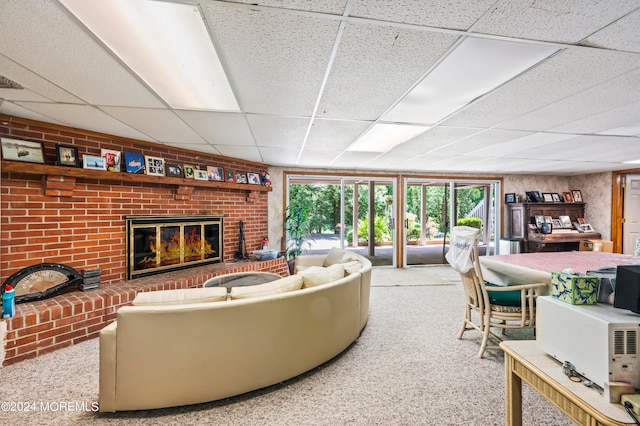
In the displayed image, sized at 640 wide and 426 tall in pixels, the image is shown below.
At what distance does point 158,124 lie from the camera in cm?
269

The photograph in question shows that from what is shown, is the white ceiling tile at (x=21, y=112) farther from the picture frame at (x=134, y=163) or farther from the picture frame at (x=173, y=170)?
the picture frame at (x=173, y=170)

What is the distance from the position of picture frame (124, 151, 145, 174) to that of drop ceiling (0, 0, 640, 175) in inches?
9.2

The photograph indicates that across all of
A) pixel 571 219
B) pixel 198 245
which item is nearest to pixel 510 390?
pixel 198 245

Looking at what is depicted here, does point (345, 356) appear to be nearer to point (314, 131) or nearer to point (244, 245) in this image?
point (314, 131)

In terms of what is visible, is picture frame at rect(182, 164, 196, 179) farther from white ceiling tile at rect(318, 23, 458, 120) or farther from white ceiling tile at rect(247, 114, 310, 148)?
white ceiling tile at rect(318, 23, 458, 120)

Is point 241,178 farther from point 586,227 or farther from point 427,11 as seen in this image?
point 586,227

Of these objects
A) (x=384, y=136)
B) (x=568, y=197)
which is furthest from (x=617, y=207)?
(x=384, y=136)

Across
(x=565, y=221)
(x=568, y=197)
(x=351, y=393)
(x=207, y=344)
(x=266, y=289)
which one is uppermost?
(x=568, y=197)

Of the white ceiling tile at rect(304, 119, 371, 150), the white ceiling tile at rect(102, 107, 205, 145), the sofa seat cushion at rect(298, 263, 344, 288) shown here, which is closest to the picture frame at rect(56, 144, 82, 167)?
the white ceiling tile at rect(102, 107, 205, 145)

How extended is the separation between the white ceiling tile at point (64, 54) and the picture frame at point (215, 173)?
6.61 feet

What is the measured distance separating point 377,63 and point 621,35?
1.18 metres

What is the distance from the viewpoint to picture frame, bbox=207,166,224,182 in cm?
411

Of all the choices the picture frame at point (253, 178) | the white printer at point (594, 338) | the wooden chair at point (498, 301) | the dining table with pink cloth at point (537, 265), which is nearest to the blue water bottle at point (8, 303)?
the picture frame at point (253, 178)

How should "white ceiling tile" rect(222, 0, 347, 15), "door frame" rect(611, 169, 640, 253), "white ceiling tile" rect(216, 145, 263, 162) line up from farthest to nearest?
"door frame" rect(611, 169, 640, 253), "white ceiling tile" rect(216, 145, 263, 162), "white ceiling tile" rect(222, 0, 347, 15)
